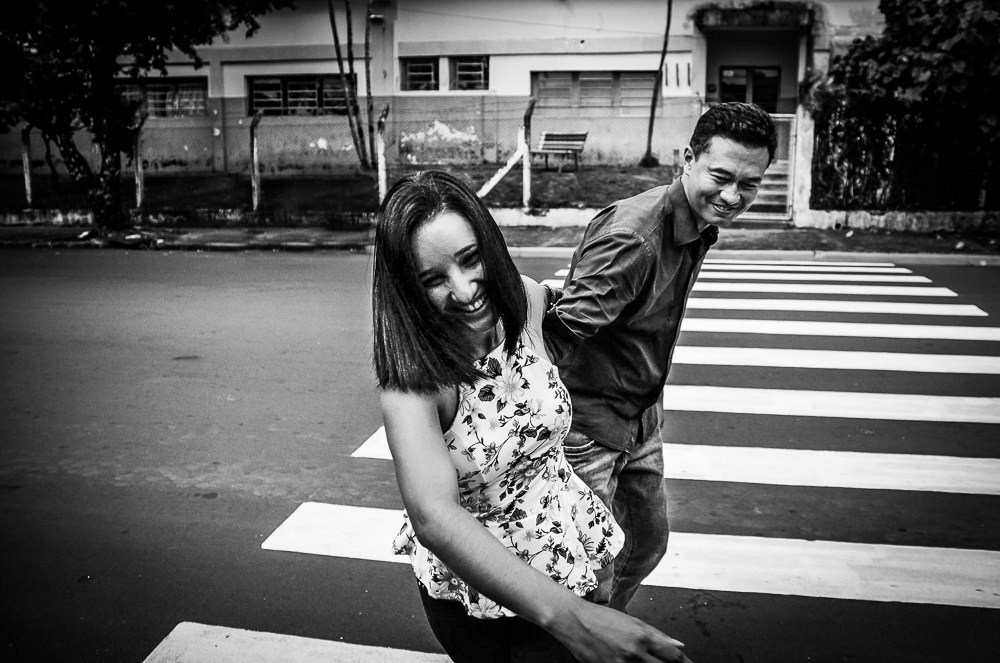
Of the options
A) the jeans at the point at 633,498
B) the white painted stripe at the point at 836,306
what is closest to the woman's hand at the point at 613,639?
the jeans at the point at 633,498

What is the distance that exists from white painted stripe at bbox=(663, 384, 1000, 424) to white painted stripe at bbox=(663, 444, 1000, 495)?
2.59 ft

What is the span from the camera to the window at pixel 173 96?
26.0 metres

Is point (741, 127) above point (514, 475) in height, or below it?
above

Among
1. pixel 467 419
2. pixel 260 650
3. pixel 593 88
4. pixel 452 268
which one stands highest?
pixel 593 88

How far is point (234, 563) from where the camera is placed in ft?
13.7

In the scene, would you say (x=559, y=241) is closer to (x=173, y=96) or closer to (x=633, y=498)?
(x=633, y=498)

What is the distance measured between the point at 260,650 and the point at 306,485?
1.67 metres

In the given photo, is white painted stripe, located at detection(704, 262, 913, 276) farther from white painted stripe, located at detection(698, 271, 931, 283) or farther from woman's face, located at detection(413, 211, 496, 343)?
woman's face, located at detection(413, 211, 496, 343)

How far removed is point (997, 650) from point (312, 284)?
30.6ft

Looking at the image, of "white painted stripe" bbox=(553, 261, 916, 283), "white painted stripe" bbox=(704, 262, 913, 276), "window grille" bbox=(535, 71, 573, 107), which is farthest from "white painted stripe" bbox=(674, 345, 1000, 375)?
"window grille" bbox=(535, 71, 573, 107)

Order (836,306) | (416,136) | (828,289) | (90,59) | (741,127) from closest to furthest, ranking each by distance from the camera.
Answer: (741,127)
(836,306)
(828,289)
(90,59)
(416,136)

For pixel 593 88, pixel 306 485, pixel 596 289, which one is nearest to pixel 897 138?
pixel 593 88

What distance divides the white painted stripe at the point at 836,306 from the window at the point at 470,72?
51.3 feet

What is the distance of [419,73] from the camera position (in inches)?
979
